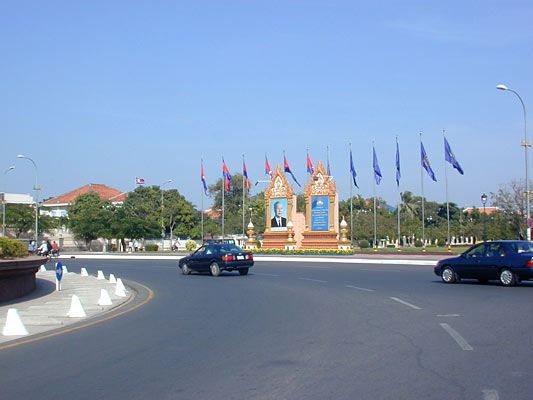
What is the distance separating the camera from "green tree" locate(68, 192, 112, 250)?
3051 inches

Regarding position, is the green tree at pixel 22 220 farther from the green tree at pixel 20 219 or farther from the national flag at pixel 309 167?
the national flag at pixel 309 167

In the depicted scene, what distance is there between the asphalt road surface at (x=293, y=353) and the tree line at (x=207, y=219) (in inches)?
1796

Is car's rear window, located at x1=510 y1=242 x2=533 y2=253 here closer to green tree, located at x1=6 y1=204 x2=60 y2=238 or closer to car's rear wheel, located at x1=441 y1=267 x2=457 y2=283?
car's rear wheel, located at x1=441 y1=267 x2=457 y2=283

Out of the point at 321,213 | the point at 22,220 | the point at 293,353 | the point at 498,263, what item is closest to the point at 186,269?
the point at 498,263

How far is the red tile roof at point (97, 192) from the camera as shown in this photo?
345 feet

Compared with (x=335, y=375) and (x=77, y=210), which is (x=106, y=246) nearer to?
(x=77, y=210)

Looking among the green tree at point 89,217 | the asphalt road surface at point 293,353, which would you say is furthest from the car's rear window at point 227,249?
the green tree at point 89,217

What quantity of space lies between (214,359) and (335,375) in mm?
2046

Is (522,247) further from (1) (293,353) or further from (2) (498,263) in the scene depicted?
(1) (293,353)

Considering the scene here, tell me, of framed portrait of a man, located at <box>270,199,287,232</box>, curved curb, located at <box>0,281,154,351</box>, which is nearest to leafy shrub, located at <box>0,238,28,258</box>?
curved curb, located at <box>0,281,154,351</box>

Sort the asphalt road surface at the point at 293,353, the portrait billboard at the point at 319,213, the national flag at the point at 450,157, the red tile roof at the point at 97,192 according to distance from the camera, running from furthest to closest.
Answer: the red tile roof at the point at 97,192 < the portrait billboard at the point at 319,213 < the national flag at the point at 450,157 < the asphalt road surface at the point at 293,353

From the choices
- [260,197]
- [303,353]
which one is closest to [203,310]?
[303,353]

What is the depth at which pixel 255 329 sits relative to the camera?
11961mm

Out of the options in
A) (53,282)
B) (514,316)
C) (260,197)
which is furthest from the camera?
(260,197)
